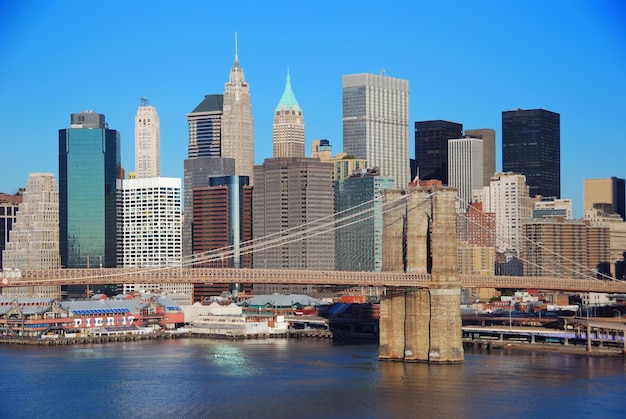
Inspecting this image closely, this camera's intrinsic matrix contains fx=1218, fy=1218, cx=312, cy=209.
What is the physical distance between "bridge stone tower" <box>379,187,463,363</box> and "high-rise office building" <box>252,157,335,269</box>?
6628cm

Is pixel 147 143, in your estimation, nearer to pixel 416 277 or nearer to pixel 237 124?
pixel 237 124

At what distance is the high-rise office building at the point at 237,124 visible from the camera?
171375 millimetres

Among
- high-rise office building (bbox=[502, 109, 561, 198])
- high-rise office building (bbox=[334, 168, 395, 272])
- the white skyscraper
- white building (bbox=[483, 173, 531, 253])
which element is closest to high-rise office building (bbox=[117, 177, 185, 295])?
high-rise office building (bbox=[334, 168, 395, 272])

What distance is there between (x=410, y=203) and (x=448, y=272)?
12.8 feet

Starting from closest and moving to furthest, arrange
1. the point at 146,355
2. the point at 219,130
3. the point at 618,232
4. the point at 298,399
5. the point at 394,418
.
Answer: the point at 394,418 < the point at 298,399 < the point at 146,355 < the point at 618,232 < the point at 219,130

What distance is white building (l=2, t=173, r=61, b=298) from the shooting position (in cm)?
13788

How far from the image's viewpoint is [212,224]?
137 m

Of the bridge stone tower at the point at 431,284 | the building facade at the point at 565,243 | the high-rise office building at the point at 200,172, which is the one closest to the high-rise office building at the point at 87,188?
the high-rise office building at the point at 200,172

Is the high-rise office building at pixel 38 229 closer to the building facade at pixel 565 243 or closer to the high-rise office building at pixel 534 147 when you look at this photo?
the building facade at pixel 565 243

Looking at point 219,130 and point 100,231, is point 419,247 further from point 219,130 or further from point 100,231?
point 219,130

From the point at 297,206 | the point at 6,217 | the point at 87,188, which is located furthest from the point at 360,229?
the point at 6,217

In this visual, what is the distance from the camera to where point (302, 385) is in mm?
47562

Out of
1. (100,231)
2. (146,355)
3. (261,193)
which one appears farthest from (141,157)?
(146,355)

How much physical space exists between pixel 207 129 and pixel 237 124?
23.1 ft
